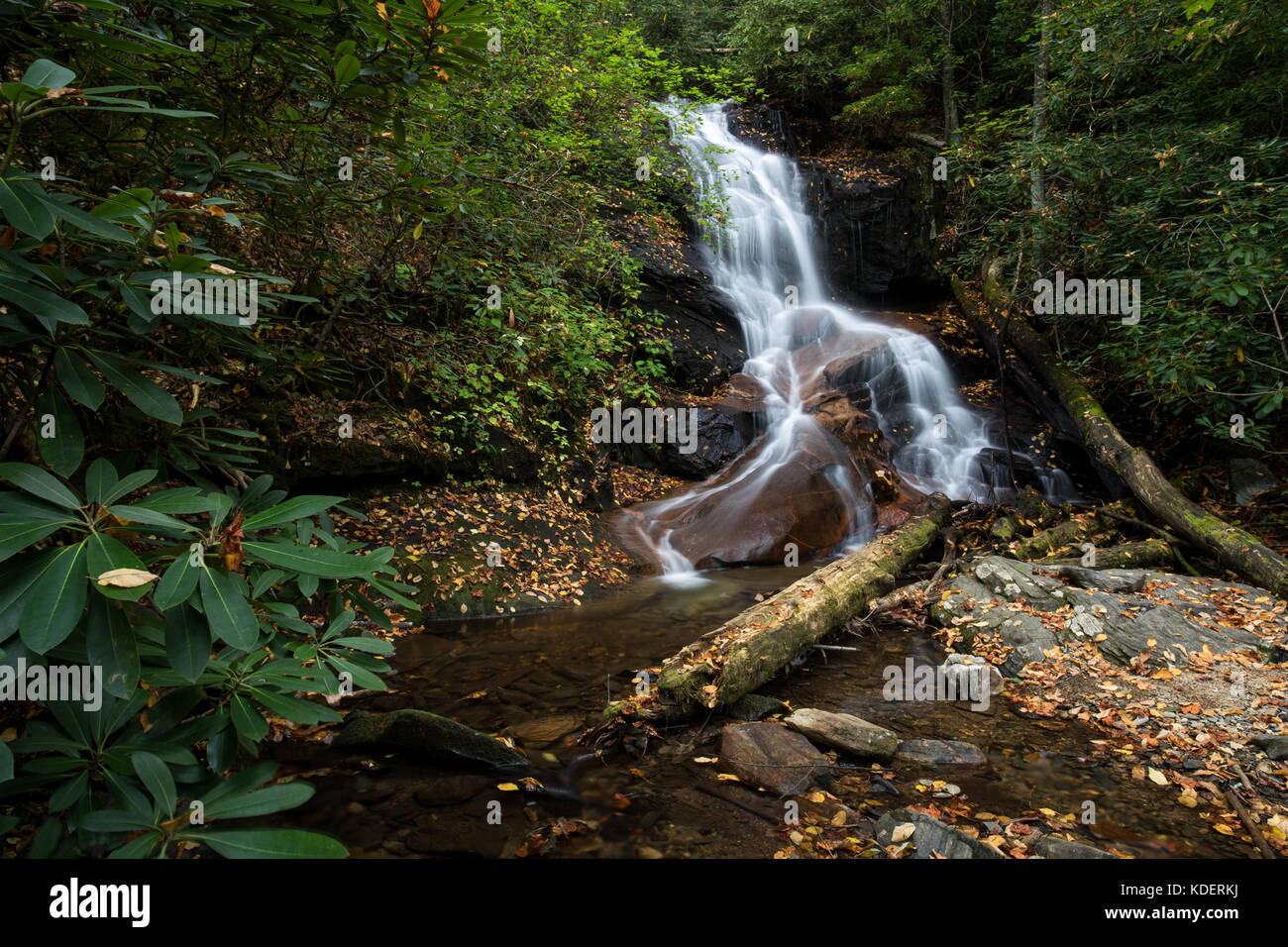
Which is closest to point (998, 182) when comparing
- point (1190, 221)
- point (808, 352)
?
point (1190, 221)

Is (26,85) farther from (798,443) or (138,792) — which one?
(798,443)

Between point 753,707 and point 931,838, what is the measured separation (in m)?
1.54

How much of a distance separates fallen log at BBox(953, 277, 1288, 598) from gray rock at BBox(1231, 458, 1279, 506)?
1.33 meters

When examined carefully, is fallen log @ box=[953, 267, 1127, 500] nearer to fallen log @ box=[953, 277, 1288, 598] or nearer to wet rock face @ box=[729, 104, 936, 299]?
fallen log @ box=[953, 277, 1288, 598]

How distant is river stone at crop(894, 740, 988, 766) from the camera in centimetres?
365

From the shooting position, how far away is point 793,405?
1189cm

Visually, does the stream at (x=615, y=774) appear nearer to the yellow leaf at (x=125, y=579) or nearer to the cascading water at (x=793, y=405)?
the yellow leaf at (x=125, y=579)

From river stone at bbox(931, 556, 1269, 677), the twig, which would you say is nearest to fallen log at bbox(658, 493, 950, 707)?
river stone at bbox(931, 556, 1269, 677)

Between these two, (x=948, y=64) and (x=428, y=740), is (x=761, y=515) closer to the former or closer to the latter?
(x=428, y=740)

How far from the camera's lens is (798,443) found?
10.6 metres

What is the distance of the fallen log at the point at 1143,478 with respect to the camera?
6.14 meters

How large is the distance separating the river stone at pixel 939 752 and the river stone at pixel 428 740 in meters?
2.37

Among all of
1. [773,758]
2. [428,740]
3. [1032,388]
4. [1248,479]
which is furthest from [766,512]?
[1032,388]
